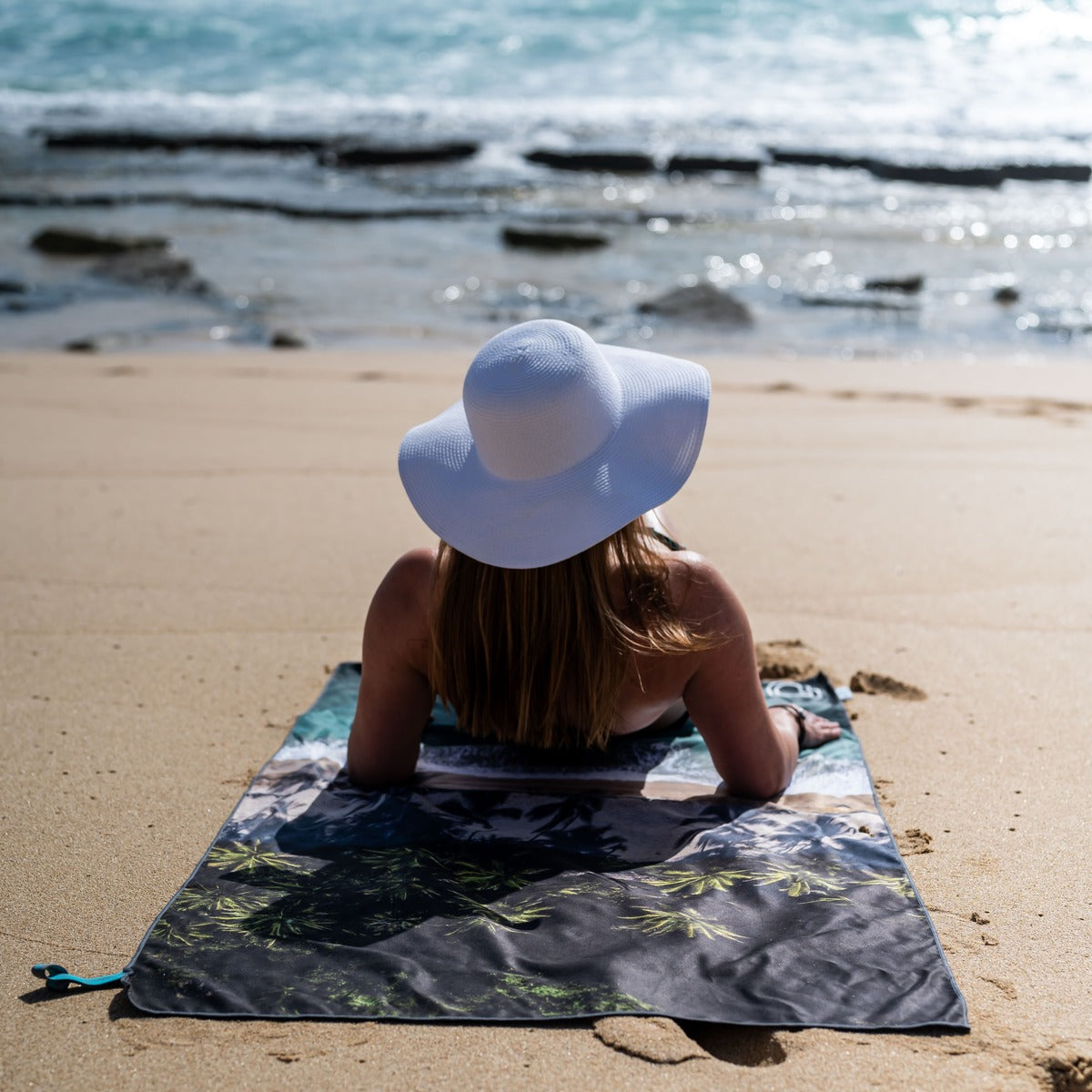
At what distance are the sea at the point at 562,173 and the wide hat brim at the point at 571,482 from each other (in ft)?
18.2

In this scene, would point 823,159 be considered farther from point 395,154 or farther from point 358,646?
point 358,646

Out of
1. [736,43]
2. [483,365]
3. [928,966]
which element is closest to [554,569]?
[483,365]

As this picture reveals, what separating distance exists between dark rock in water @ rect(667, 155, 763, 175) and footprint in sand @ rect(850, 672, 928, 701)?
1281 centimetres

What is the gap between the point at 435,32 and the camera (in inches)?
1006

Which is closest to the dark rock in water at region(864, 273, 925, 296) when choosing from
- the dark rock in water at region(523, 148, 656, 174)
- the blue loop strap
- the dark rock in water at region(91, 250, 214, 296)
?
the dark rock in water at region(91, 250, 214, 296)

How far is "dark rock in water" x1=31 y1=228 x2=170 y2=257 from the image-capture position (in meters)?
10.2

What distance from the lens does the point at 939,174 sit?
48.3 ft

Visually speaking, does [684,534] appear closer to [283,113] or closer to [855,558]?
[855,558]

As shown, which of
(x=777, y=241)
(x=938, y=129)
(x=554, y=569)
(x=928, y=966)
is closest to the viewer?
(x=928, y=966)

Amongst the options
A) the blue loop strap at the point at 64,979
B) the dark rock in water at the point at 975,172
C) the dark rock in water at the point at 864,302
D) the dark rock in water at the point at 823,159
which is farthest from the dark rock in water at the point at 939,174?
the blue loop strap at the point at 64,979

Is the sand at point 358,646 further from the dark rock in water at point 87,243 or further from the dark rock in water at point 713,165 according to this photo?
the dark rock in water at point 713,165

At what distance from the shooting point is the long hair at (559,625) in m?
2.24

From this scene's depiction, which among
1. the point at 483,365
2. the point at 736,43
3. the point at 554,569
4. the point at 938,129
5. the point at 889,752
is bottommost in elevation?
the point at 889,752

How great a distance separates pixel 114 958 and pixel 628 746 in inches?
46.1
